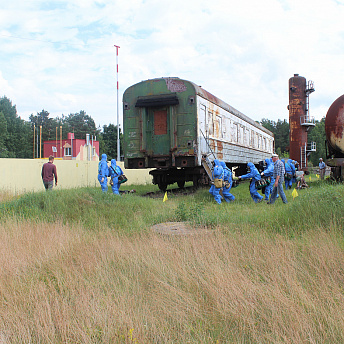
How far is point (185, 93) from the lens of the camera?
12234 millimetres

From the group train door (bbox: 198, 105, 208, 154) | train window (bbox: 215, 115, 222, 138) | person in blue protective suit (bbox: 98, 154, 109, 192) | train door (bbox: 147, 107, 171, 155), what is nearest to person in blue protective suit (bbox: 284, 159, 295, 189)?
train window (bbox: 215, 115, 222, 138)

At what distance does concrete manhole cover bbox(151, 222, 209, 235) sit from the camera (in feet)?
19.1

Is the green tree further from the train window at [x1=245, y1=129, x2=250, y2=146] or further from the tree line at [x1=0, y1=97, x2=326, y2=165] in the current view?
the train window at [x1=245, y1=129, x2=250, y2=146]

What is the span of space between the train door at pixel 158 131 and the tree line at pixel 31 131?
52294 mm

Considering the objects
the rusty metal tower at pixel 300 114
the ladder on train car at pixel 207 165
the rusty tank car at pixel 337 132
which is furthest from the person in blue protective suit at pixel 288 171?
the rusty metal tower at pixel 300 114

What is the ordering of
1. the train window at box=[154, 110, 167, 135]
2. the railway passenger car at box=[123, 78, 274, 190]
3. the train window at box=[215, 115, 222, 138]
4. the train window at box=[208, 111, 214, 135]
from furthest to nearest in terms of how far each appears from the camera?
the train window at box=[215, 115, 222, 138], the train window at box=[208, 111, 214, 135], the train window at box=[154, 110, 167, 135], the railway passenger car at box=[123, 78, 274, 190]

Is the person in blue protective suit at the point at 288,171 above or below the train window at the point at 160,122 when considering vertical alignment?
below

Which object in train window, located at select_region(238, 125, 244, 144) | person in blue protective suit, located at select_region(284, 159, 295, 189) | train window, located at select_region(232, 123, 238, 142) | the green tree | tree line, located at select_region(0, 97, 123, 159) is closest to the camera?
person in blue protective suit, located at select_region(284, 159, 295, 189)

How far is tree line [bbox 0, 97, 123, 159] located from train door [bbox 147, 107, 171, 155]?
52.3 meters

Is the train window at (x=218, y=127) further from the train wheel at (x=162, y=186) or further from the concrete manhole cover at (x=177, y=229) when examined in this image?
the concrete manhole cover at (x=177, y=229)

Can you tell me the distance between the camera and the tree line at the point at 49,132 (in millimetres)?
70387

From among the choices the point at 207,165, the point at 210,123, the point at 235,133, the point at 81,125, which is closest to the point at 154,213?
the point at 207,165

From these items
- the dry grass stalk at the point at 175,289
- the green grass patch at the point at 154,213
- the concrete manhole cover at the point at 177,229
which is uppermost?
the green grass patch at the point at 154,213

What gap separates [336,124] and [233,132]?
4.41 metres
